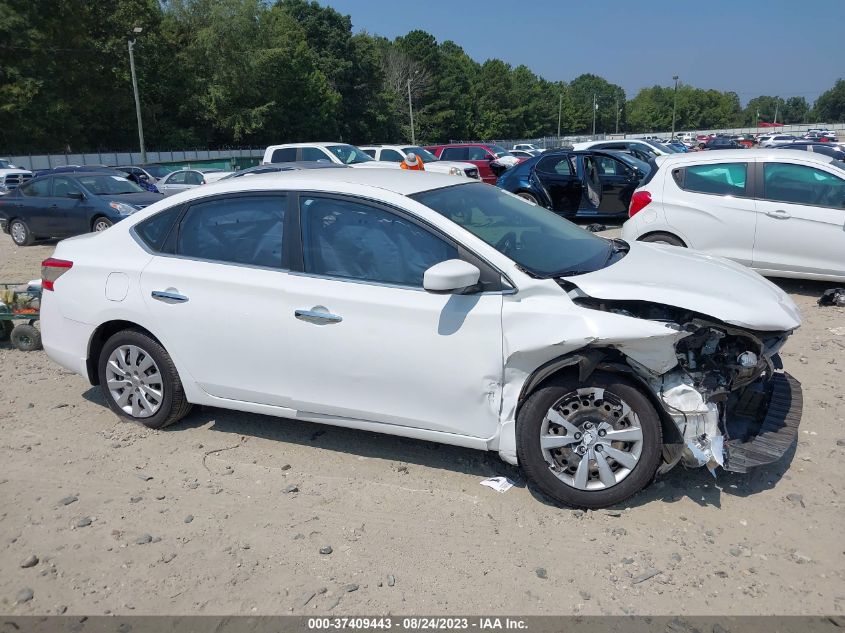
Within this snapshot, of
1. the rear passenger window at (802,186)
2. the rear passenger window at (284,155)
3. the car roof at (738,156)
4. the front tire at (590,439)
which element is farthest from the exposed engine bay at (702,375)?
the rear passenger window at (284,155)

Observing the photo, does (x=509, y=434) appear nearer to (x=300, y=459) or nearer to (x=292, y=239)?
(x=300, y=459)

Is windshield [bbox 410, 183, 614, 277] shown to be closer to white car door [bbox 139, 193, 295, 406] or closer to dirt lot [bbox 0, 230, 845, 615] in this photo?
white car door [bbox 139, 193, 295, 406]

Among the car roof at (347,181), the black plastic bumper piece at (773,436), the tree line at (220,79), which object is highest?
the tree line at (220,79)

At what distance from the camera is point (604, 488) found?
353cm

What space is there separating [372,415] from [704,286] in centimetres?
197

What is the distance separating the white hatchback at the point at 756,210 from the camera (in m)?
7.44

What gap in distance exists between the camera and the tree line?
45438mm

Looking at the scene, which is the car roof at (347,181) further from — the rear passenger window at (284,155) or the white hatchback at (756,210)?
the rear passenger window at (284,155)

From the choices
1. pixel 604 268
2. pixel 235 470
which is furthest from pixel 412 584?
pixel 604 268

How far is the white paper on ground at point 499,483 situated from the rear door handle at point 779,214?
5.42m

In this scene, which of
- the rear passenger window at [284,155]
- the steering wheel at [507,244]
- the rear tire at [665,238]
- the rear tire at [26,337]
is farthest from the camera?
the rear passenger window at [284,155]

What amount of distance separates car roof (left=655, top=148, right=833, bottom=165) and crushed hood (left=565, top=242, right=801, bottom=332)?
4450 mm

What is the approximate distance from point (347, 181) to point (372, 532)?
80.2 inches

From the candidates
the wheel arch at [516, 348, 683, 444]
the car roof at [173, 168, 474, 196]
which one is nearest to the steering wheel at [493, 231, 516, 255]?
the car roof at [173, 168, 474, 196]
